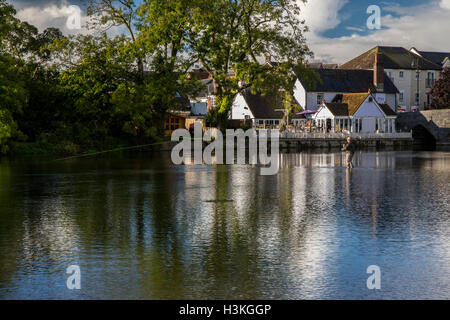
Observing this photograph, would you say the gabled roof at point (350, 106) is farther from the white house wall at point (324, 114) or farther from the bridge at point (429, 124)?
the bridge at point (429, 124)

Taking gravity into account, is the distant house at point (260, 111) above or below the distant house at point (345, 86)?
A: below

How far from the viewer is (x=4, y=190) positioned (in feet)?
68.2

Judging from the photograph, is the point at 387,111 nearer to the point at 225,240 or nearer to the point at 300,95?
the point at 300,95

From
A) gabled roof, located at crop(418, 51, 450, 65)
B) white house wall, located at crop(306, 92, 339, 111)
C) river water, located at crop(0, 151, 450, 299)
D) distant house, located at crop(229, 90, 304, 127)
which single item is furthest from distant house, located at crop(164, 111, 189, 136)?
gabled roof, located at crop(418, 51, 450, 65)

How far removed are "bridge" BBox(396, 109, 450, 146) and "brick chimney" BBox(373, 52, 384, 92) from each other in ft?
22.5

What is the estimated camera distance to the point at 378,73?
85.6m

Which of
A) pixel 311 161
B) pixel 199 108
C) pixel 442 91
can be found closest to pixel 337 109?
pixel 199 108

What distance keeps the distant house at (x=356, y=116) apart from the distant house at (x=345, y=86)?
478 cm

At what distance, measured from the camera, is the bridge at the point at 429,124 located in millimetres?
75312

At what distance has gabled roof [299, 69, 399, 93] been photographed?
274 feet

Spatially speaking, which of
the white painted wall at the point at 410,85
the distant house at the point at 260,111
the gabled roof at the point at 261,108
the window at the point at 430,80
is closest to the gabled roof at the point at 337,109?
the distant house at the point at 260,111

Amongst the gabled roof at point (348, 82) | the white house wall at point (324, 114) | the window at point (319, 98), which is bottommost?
the white house wall at point (324, 114)

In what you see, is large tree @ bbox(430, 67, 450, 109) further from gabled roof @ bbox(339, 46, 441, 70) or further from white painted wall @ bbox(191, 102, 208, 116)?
white painted wall @ bbox(191, 102, 208, 116)
